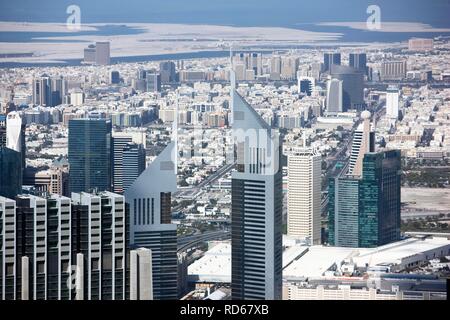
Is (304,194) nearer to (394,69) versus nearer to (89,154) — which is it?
(394,69)

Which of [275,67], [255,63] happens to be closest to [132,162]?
[255,63]

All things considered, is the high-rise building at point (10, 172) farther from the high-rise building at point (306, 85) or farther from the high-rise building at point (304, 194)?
the high-rise building at point (306, 85)

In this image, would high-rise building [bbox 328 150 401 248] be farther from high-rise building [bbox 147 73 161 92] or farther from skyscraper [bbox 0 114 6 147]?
skyscraper [bbox 0 114 6 147]

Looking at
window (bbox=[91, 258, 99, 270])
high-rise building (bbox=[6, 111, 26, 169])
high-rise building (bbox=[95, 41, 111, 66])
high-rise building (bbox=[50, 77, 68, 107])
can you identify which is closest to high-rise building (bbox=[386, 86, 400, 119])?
high-rise building (bbox=[95, 41, 111, 66])

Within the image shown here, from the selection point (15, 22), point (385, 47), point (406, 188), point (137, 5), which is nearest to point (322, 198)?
point (406, 188)

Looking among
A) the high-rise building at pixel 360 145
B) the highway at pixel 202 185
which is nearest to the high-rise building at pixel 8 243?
the highway at pixel 202 185

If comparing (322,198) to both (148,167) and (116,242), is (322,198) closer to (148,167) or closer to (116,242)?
(148,167)
